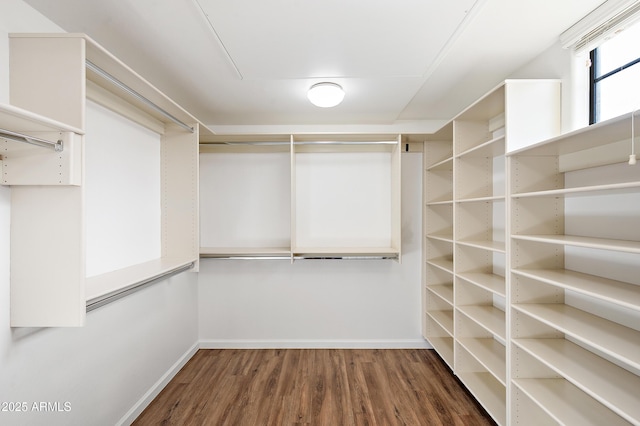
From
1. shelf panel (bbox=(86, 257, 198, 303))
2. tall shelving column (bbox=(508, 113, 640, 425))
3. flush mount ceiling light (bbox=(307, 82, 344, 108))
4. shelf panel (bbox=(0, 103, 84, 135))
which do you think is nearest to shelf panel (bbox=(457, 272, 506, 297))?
tall shelving column (bbox=(508, 113, 640, 425))

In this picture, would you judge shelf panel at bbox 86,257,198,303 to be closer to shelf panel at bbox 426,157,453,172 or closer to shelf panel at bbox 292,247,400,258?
shelf panel at bbox 292,247,400,258

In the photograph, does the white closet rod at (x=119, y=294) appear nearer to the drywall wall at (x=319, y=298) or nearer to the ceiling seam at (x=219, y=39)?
the drywall wall at (x=319, y=298)

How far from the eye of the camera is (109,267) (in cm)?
199

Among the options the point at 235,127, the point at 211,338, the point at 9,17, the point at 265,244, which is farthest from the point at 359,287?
the point at 9,17

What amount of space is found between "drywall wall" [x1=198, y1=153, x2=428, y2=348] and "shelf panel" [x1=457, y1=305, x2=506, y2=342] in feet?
2.90

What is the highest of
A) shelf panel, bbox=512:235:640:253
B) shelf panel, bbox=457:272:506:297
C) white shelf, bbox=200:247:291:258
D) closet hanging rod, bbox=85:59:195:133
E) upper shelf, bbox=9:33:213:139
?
upper shelf, bbox=9:33:213:139

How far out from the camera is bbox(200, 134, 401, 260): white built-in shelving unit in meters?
3.31

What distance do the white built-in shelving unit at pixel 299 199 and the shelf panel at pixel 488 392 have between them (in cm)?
143

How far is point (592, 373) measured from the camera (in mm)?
1438

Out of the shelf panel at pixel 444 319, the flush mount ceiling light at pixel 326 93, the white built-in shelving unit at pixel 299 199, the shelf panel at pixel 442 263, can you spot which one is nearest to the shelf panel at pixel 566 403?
the shelf panel at pixel 444 319

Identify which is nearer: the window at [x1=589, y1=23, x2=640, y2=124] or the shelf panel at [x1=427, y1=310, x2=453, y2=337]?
the window at [x1=589, y1=23, x2=640, y2=124]

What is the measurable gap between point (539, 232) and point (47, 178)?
2.58 m

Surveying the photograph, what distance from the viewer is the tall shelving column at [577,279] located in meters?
1.30

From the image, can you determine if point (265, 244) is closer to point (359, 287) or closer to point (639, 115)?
point (359, 287)
